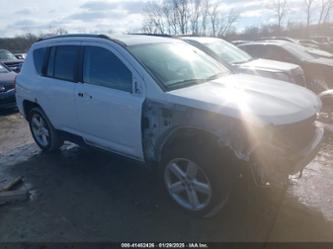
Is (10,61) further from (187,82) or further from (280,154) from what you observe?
(280,154)

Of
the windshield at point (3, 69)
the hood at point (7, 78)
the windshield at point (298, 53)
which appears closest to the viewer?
the hood at point (7, 78)

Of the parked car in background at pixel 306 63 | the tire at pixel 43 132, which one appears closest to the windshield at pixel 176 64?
the tire at pixel 43 132

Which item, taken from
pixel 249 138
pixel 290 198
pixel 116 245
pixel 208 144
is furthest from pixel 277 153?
pixel 116 245

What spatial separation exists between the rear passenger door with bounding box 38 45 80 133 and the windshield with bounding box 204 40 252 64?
4099 millimetres

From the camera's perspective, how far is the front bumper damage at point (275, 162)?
3092 mm

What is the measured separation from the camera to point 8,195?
13.7 ft

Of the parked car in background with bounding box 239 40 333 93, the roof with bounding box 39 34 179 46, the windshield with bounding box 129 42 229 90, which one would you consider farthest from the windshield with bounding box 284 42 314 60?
the roof with bounding box 39 34 179 46

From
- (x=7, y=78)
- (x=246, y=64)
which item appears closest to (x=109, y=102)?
(x=246, y=64)

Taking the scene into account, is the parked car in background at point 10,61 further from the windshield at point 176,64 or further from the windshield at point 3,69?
the windshield at point 176,64

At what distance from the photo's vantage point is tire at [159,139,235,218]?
329 centimetres

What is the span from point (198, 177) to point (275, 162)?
0.80 meters

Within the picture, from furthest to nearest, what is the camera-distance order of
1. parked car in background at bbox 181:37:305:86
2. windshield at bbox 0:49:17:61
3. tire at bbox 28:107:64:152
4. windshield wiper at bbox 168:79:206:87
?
windshield at bbox 0:49:17:61 < parked car in background at bbox 181:37:305:86 < tire at bbox 28:107:64:152 < windshield wiper at bbox 168:79:206:87

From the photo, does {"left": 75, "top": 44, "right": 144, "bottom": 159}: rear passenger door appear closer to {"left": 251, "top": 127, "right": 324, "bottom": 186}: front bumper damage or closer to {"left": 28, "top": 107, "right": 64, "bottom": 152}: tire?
{"left": 28, "top": 107, "right": 64, "bottom": 152}: tire

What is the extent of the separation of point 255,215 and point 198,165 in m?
0.87
